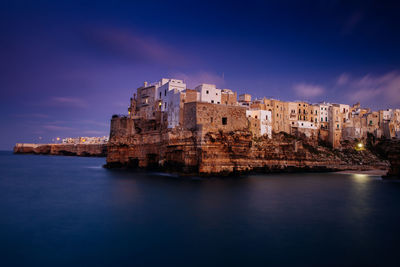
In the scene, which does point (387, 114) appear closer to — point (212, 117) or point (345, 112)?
point (345, 112)

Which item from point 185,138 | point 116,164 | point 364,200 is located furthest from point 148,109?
point 364,200

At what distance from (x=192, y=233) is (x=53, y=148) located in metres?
99.0

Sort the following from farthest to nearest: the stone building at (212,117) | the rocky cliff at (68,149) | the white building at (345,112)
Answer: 1. the rocky cliff at (68,149)
2. the white building at (345,112)
3. the stone building at (212,117)

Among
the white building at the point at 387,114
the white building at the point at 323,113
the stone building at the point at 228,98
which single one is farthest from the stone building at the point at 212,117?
the white building at the point at 387,114

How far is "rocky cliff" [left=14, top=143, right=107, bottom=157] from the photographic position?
89425 mm

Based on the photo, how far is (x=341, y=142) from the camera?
48125mm

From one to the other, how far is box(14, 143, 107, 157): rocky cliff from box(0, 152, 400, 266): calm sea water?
7606cm

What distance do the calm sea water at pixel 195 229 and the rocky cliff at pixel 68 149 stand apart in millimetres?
76059

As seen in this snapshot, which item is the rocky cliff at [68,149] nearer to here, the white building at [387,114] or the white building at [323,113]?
the white building at [323,113]

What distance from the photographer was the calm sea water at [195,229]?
7.60 meters

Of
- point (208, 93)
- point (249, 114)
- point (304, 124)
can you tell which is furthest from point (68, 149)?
point (304, 124)

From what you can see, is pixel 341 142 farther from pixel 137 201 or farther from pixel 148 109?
pixel 137 201

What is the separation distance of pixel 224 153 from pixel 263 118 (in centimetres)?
1810

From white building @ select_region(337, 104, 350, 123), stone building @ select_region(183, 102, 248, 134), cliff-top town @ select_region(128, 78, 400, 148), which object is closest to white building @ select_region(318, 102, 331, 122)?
cliff-top town @ select_region(128, 78, 400, 148)
